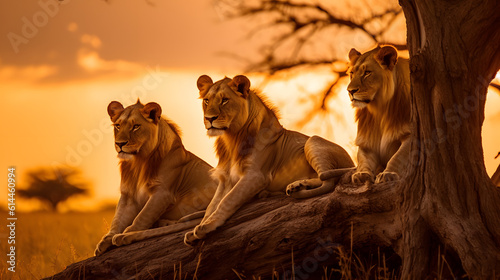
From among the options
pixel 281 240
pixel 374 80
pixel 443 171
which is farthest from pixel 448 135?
pixel 281 240

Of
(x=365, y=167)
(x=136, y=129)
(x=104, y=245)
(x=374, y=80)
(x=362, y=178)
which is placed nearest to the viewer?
(x=362, y=178)

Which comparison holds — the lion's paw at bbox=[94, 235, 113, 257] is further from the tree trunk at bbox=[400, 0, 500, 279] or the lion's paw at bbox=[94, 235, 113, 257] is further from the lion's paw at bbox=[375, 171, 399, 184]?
the tree trunk at bbox=[400, 0, 500, 279]

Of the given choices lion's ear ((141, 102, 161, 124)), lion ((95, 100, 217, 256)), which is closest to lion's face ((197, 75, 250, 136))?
lion's ear ((141, 102, 161, 124))

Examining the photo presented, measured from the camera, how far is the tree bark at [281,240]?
20.2 ft

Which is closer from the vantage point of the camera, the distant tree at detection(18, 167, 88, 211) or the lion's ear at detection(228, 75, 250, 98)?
the lion's ear at detection(228, 75, 250, 98)

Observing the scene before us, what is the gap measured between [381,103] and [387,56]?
0.42m

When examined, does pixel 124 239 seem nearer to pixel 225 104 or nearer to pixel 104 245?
pixel 104 245

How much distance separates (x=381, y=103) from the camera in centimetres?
651

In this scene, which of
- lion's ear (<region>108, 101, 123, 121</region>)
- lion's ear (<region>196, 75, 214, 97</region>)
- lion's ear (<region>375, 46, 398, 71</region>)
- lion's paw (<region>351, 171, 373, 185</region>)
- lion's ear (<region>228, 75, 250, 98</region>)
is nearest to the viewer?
lion's paw (<region>351, 171, 373, 185</region>)

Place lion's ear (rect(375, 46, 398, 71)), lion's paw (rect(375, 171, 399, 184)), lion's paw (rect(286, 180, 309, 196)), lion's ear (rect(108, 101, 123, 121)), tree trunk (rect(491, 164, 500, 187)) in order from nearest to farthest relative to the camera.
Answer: lion's paw (rect(375, 171, 399, 184))
lion's ear (rect(375, 46, 398, 71))
lion's paw (rect(286, 180, 309, 196))
lion's ear (rect(108, 101, 123, 121))
tree trunk (rect(491, 164, 500, 187))

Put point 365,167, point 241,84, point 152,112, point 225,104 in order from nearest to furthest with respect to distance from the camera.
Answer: point 365,167, point 225,104, point 241,84, point 152,112

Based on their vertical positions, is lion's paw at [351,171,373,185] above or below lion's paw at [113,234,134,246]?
above

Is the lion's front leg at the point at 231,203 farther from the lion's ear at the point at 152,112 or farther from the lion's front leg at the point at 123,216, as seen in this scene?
the lion's ear at the point at 152,112

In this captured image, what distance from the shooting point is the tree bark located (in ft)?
20.2
